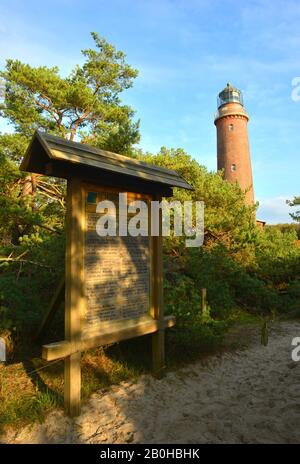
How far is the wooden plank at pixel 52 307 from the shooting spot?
4.49 m

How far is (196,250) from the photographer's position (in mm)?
8570

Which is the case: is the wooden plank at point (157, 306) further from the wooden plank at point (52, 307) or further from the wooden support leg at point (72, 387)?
the wooden support leg at point (72, 387)

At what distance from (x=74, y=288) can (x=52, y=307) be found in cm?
115

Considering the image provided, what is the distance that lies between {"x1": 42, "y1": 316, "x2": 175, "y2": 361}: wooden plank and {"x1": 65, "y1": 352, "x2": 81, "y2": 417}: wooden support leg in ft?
0.38

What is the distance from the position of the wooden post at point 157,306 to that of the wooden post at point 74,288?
1.47 metres

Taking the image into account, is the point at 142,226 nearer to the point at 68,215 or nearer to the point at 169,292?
the point at 68,215

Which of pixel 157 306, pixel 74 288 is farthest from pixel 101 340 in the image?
pixel 157 306

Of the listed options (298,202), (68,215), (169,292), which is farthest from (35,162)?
(298,202)

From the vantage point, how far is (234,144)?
26516 millimetres

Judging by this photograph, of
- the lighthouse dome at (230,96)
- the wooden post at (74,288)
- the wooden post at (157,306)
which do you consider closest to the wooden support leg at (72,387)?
the wooden post at (74,288)

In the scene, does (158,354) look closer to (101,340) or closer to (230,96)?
(101,340)

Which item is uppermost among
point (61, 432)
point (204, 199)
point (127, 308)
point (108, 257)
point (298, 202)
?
point (298, 202)

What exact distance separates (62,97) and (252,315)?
928 centimetres

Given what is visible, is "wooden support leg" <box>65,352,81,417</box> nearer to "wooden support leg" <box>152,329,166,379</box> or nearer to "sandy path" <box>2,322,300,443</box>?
"sandy path" <box>2,322,300,443</box>
